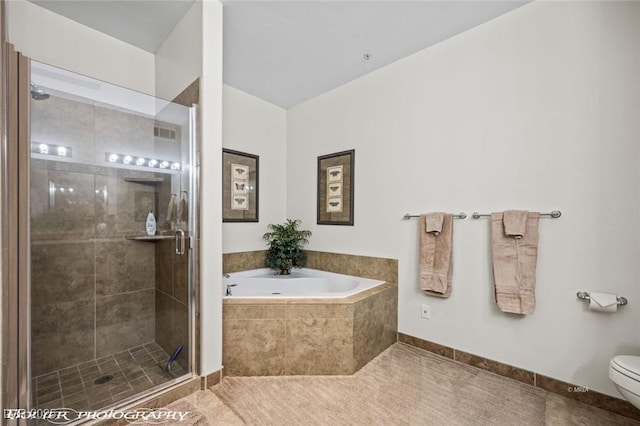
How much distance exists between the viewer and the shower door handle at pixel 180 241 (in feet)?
6.46

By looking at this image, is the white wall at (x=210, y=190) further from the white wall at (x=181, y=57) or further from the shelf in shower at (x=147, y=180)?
the shelf in shower at (x=147, y=180)

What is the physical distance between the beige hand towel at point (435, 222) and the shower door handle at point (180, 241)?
1843 millimetres

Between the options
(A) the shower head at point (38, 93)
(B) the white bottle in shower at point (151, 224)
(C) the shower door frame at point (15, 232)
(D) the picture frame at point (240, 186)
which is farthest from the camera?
(D) the picture frame at point (240, 186)

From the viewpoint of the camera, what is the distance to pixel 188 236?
1.93 meters

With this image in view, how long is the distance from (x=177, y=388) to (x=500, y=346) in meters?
2.17

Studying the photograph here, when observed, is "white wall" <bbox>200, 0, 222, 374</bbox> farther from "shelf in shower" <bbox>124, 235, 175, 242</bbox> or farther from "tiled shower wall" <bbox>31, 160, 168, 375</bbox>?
"tiled shower wall" <bbox>31, 160, 168, 375</bbox>

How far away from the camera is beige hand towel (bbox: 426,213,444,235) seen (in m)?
2.26

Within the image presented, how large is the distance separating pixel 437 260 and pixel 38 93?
2.68 m

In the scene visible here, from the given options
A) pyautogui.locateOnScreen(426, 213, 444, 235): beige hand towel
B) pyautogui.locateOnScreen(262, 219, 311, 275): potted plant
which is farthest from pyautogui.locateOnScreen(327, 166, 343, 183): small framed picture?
pyautogui.locateOnScreen(426, 213, 444, 235): beige hand towel

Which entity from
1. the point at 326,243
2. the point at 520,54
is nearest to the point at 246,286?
the point at 326,243

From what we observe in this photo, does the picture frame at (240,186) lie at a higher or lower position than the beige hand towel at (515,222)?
higher

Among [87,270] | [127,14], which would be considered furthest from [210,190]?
[127,14]

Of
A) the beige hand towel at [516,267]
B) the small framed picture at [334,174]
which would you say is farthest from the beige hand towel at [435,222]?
the small framed picture at [334,174]

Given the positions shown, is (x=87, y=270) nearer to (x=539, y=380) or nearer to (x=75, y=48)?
(x=75, y=48)
